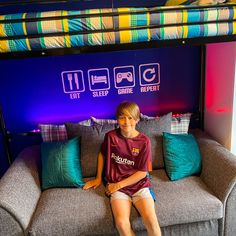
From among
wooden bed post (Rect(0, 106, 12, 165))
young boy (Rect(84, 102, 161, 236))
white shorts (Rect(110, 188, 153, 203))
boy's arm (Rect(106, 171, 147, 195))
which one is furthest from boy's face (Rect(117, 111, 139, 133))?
wooden bed post (Rect(0, 106, 12, 165))

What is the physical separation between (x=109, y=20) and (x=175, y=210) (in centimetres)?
123

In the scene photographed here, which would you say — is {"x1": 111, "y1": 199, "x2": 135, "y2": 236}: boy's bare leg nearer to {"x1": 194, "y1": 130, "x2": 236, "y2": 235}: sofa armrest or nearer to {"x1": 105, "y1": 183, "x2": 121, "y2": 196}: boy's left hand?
{"x1": 105, "y1": 183, "x2": 121, "y2": 196}: boy's left hand

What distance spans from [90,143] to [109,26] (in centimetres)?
94

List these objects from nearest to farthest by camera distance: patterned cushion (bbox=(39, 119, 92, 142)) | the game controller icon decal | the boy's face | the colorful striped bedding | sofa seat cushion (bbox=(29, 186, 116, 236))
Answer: the colorful striped bedding → sofa seat cushion (bbox=(29, 186, 116, 236)) → the boy's face → patterned cushion (bbox=(39, 119, 92, 142)) → the game controller icon decal

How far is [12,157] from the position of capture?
8.31ft

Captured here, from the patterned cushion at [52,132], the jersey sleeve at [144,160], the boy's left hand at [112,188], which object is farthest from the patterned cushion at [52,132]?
the jersey sleeve at [144,160]

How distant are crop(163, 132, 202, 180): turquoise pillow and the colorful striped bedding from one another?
32.1 inches

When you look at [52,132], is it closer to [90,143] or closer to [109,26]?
[90,143]

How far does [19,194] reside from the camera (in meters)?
1.76

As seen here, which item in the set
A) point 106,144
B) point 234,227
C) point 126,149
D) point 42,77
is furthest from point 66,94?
point 234,227

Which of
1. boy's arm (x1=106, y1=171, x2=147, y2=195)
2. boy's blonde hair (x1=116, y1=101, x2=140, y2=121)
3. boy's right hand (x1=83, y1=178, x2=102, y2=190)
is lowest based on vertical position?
boy's right hand (x1=83, y1=178, x2=102, y2=190)

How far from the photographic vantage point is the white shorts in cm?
175

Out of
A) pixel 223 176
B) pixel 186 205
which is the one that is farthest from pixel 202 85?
pixel 186 205

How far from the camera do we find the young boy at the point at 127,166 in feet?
5.60
